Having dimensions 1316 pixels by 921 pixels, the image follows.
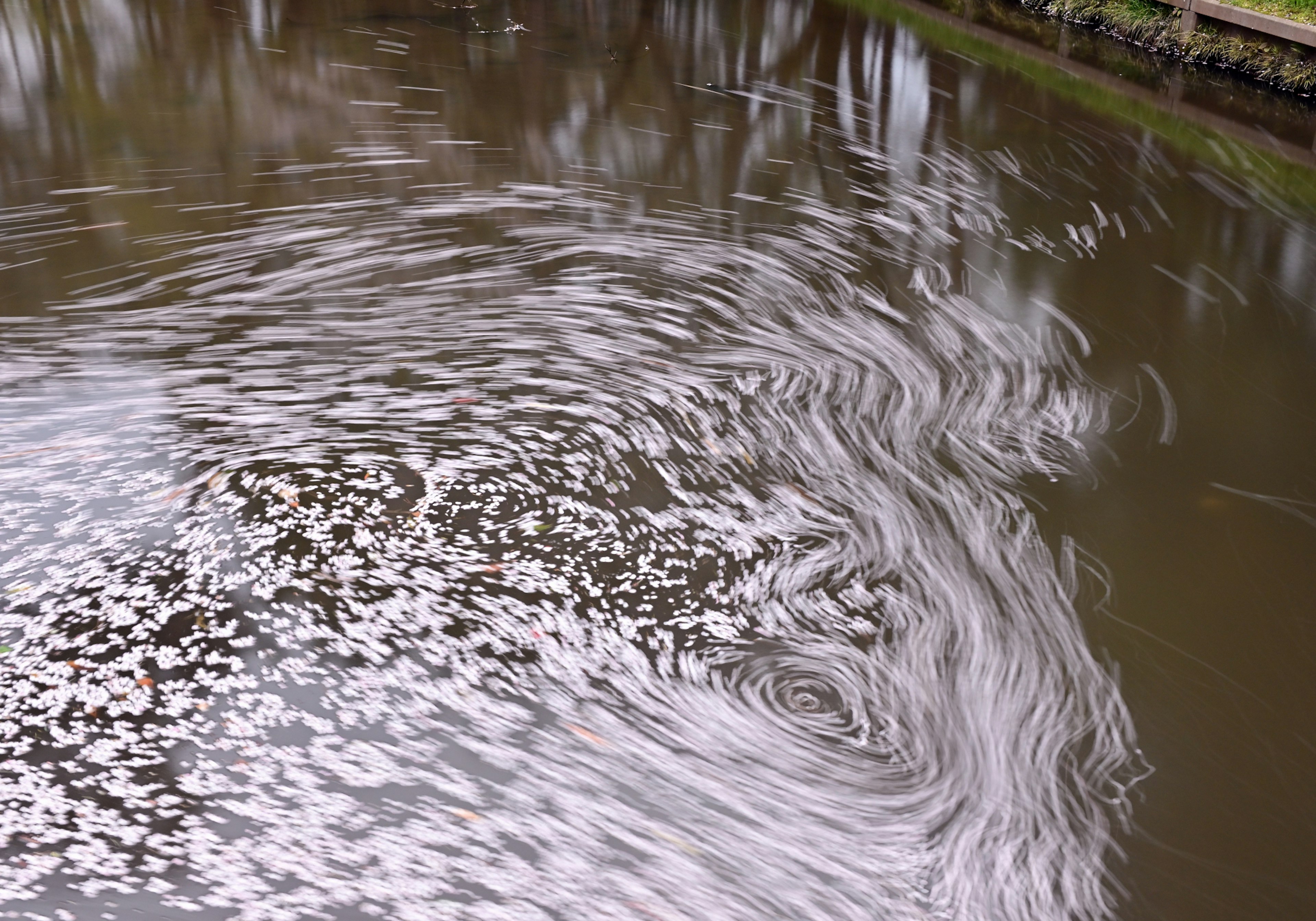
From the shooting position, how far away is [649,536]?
97.7 inches

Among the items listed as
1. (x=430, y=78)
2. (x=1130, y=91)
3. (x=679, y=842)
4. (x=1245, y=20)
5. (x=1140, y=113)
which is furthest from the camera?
(x=1245, y=20)

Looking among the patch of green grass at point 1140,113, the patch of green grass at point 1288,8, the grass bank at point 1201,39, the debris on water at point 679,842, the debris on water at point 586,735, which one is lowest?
the debris on water at point 679,842

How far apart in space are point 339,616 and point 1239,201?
14.0 feet

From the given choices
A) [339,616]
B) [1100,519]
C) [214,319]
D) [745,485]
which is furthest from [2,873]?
[1100,519]

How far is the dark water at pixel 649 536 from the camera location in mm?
1783

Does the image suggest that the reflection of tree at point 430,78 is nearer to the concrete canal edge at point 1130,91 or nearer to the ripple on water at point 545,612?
the concrete canal edge at point 1130,91

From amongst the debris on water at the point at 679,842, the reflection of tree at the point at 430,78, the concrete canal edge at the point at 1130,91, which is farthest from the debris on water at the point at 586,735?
the concrete canal edge at the point at 1130,91

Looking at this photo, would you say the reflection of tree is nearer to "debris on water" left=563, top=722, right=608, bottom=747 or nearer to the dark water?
the dark water

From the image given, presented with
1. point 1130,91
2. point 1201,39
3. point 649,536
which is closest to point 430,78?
point 1130,91

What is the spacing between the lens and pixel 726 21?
7.86 m

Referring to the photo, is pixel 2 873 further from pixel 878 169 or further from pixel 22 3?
pixel 22 3

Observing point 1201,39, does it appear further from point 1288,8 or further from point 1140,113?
point 1140,113

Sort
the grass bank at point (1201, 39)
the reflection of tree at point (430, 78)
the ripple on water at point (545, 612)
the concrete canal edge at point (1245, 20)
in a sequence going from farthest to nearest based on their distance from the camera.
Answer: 1. the grass bank at point (1201, 39)
2. the concrete canal edge at point (1245, 20)
3. the reflection of tree at point (430, 78)
4. the ripple on water at point (545, 612)

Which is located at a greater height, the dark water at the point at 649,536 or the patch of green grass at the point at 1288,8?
the patch of green grass at the point at 1288,8
